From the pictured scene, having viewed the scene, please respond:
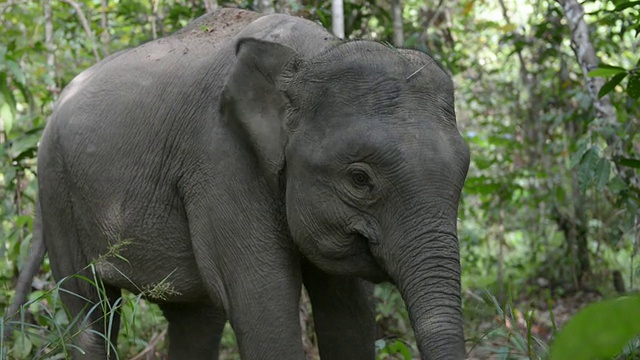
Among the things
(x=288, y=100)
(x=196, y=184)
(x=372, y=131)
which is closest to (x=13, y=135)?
(x=196, y=184)

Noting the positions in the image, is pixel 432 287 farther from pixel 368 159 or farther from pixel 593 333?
pixel 593 333

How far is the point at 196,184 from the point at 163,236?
0.39m

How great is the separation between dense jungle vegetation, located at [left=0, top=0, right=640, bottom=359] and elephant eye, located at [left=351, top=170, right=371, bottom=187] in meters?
0.68

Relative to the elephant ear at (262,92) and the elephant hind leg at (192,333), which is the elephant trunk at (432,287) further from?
the elephant hind leg at (192,333)

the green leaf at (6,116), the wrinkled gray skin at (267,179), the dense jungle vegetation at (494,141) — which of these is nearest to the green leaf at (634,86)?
the dense jungle vegetation at (494,141)

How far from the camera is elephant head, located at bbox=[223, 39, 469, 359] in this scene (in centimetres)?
268

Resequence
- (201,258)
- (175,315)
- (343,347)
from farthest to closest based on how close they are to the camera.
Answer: (175,315), (343,347), (201,258)

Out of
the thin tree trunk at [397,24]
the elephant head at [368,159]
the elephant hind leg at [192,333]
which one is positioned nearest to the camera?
the elephant head at [368,159]

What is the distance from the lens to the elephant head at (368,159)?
2.68m

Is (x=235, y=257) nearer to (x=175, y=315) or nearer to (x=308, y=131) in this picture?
(x=308, y=131)

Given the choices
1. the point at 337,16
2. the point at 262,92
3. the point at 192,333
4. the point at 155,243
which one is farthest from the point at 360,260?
the point at 337,16

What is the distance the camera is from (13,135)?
5.80m

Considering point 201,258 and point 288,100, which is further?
point 201,258

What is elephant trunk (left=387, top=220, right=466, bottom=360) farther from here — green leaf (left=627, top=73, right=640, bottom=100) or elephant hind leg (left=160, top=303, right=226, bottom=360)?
elephant hind leg (left=160, top=303, right=226, bottom=360)
